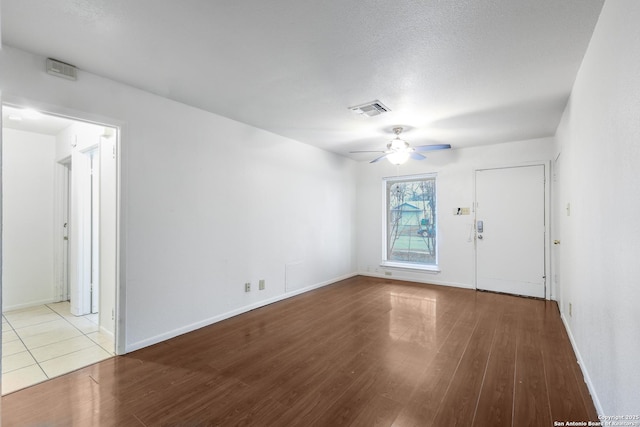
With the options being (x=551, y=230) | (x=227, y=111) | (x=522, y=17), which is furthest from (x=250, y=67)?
(x=551, y=230)

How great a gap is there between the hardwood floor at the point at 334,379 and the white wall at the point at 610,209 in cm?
44

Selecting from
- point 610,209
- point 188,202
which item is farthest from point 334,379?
point 188,202

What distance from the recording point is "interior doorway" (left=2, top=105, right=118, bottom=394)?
3.15 meters

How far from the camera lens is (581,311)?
103 inches

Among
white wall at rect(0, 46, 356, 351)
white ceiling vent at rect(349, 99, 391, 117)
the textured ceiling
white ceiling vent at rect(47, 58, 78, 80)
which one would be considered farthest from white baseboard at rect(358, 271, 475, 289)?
white ceiling vent at rect(47, 58, 78, 80)

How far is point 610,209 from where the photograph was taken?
5.86 feet

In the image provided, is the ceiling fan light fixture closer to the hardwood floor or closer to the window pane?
the window pane

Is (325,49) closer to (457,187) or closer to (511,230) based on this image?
(457,187)

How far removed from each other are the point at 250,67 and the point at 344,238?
4121 millimetres

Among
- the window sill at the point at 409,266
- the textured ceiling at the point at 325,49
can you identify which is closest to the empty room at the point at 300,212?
the textured ceiling at the point at 325,49

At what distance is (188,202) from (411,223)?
13.8 ft

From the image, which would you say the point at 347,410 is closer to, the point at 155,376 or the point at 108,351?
the point at 155,376

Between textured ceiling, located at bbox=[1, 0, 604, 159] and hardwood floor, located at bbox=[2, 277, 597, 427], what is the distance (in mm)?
2468

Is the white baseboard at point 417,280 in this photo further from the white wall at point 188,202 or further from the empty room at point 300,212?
the white wall at point 188,202
